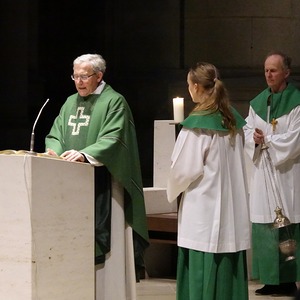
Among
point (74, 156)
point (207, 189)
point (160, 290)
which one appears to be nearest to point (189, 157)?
point (207, 189)

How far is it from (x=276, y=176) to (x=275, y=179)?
0.02m

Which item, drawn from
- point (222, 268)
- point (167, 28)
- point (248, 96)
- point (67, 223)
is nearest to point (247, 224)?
point (222, 268)

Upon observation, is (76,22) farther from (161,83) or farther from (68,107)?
(68,107)

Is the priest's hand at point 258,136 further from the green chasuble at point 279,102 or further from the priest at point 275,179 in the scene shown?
the green chasuble at point 279,102

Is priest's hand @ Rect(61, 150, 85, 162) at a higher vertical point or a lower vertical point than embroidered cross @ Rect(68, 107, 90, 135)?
lower

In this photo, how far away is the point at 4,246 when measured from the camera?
506cm

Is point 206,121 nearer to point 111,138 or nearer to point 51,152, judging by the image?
point 111,138

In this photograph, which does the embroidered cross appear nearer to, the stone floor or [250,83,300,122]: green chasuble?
the stone floor

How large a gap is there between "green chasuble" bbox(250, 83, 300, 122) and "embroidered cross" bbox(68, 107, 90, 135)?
173cm

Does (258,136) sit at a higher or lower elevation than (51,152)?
higher

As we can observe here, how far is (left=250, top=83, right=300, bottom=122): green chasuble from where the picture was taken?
715 cm

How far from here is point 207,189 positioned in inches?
222

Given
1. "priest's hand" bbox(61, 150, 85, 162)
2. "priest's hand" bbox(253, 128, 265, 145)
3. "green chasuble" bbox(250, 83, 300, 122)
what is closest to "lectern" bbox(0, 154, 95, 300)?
"priest's hand" bbox(61, 150, 85, 162)

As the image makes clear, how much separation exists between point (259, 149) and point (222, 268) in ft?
5.50
